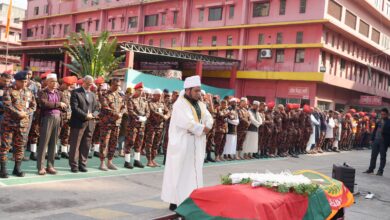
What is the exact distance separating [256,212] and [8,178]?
547 centimetres

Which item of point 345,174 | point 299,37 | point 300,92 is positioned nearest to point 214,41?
point 299,37

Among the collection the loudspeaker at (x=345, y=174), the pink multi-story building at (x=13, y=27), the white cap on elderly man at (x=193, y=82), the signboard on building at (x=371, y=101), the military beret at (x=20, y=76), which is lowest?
the loudspeaker at (x=345, y=174)

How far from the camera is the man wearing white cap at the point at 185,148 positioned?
20.4 feet

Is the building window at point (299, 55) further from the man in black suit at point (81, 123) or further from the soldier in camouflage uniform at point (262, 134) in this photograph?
the man in black suit at point (81, 123)

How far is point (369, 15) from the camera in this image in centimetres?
3747

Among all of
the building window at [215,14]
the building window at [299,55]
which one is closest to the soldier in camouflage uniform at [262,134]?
the building window at [299,55]

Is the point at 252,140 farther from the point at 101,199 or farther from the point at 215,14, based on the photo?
the point at 215,14

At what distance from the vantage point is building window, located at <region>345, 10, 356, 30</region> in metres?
32.8

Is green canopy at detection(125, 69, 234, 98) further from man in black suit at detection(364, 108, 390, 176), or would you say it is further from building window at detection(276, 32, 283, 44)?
man in black suit at detection(364, 108, 390, 176)

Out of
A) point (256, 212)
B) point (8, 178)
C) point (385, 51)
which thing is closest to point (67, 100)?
point (8, 178)

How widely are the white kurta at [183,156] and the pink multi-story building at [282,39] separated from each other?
2467cm

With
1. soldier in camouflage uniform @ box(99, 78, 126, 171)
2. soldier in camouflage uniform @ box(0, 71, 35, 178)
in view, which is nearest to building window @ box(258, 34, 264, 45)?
soldier in camouflage uniform @ box(99, 78, 126, 171)

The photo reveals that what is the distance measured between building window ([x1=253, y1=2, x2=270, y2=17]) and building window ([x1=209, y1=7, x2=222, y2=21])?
334 cm

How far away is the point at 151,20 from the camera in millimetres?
40719
